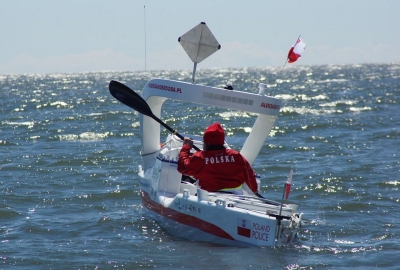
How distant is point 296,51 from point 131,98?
2665 mm

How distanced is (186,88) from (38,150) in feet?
31.8

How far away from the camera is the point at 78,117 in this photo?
29109 mm

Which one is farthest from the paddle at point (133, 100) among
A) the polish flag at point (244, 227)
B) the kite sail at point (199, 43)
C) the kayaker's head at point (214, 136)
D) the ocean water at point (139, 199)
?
the polish flag at point (244, 227)

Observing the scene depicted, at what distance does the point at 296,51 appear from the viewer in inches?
416

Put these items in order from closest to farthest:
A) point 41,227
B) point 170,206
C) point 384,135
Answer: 1. point 170,206
2. point 41,227
3. point 384,135

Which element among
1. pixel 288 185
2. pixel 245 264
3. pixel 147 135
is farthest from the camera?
pixel 147 135

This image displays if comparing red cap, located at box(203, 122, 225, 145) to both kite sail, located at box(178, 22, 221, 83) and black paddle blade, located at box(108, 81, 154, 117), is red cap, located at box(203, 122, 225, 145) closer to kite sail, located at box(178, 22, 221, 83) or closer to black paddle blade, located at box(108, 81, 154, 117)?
kite sail, located at box(178, 22, 221, 83)

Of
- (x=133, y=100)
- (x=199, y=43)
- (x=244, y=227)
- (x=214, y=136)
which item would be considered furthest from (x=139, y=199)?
(x=244, y=227)

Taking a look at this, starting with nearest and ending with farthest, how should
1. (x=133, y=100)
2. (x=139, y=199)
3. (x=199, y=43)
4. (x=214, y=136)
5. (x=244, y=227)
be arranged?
(x=244, y=227) → (x=214, y=136) → (x=199, y=43) → (x=133, y=100) → (x=139, y=199)

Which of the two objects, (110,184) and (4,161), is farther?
(4,161)

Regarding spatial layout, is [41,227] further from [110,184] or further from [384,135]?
[384,135]

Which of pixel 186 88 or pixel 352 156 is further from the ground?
pixel 186 88

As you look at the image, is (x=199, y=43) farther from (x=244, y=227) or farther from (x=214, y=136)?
(x=244, y=227)

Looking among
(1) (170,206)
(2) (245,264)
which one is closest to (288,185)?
(2) (245,264)
